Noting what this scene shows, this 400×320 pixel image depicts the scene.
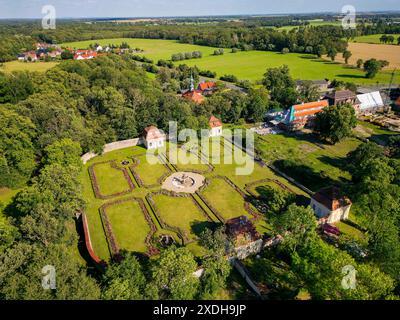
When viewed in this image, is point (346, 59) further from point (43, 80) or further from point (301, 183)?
point (43, 80)

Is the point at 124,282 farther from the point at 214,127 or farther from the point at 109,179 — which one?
the point at 214,127

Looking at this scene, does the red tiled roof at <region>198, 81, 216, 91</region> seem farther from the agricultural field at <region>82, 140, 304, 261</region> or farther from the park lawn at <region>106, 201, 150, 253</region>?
the park lawn at <region>106, 201, 150, 253</region>

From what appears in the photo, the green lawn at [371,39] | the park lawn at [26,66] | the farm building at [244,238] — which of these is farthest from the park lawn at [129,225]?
the green lawn at [371,39]

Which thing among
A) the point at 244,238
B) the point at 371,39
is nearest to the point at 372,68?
the point at 371,39

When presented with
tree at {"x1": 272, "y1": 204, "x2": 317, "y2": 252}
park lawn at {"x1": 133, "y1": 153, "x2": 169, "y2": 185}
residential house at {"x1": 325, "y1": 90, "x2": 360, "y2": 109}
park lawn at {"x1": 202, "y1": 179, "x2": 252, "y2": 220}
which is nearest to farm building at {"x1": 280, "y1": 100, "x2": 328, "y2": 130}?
residential house at {"x1": 325, "y1": 90, "x2": 360, "y2": 109}

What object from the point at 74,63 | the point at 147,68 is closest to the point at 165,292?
the point at 74,63
